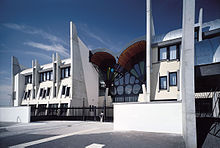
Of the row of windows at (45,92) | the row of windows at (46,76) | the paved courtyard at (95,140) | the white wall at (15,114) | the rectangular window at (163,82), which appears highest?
the row of windows at (46,76)

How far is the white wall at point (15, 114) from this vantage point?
16.9m

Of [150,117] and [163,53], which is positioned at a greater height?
Result: [163,53]

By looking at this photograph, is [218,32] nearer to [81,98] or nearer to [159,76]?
[159,76]

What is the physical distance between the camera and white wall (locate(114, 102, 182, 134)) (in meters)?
9.28

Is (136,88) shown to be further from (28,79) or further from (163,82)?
(28,79)

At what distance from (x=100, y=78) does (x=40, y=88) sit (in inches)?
589

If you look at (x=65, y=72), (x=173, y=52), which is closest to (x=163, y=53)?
(x=173, y=52)

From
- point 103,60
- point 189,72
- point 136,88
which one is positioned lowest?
point 136,88

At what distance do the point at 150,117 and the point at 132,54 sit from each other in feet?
54.5

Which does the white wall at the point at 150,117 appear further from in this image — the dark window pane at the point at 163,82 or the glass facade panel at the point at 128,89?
the glass facade panel at the point at 128,89

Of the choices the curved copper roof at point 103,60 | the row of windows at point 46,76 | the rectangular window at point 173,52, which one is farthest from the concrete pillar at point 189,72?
the row of windows at point 46,76

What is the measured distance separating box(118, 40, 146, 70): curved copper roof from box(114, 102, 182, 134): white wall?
14.3 meters

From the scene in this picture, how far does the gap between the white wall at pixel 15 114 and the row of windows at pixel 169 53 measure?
19.4 m

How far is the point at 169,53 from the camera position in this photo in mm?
19859
